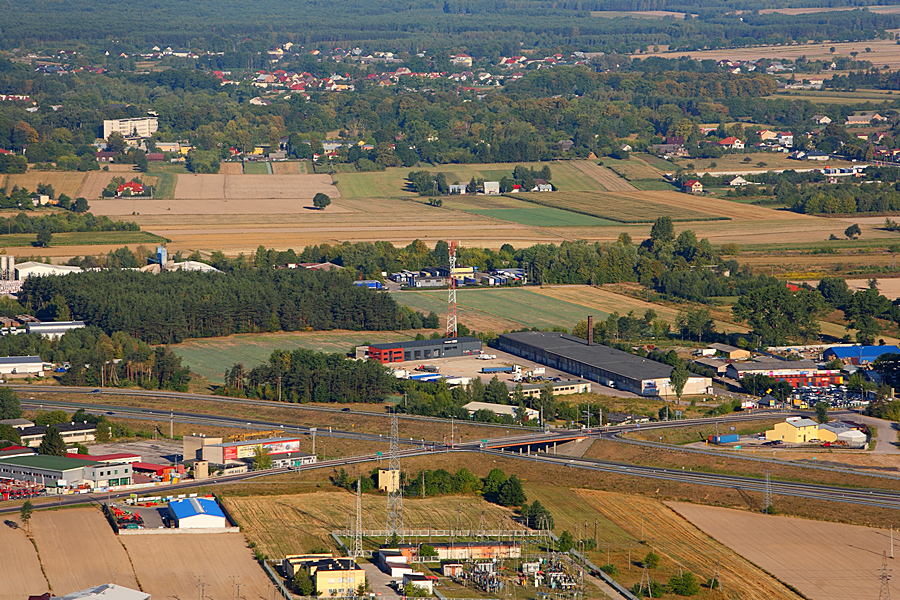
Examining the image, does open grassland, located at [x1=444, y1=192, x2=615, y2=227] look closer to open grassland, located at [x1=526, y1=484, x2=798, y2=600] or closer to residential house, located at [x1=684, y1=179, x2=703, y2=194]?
residential house, located at [x1=684, y1=179, x2=703, y2=194]

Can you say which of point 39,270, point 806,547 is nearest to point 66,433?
point 806,547

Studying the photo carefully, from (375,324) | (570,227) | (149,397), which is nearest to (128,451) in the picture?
(149,397)

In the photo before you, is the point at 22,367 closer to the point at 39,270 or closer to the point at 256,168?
the point at 39,270

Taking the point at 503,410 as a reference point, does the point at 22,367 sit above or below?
above

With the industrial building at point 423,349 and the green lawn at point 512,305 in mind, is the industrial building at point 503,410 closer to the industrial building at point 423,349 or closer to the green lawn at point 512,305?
the industrial building at point 423,349

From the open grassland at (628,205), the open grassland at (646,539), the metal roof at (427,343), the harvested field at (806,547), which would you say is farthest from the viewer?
the open grassland at (628,205)

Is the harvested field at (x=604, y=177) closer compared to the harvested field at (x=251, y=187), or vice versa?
the harvested field at (x=251, y=187)

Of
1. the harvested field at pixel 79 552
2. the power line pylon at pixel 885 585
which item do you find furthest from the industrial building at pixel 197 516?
the power line pylon at pixel 885 585
